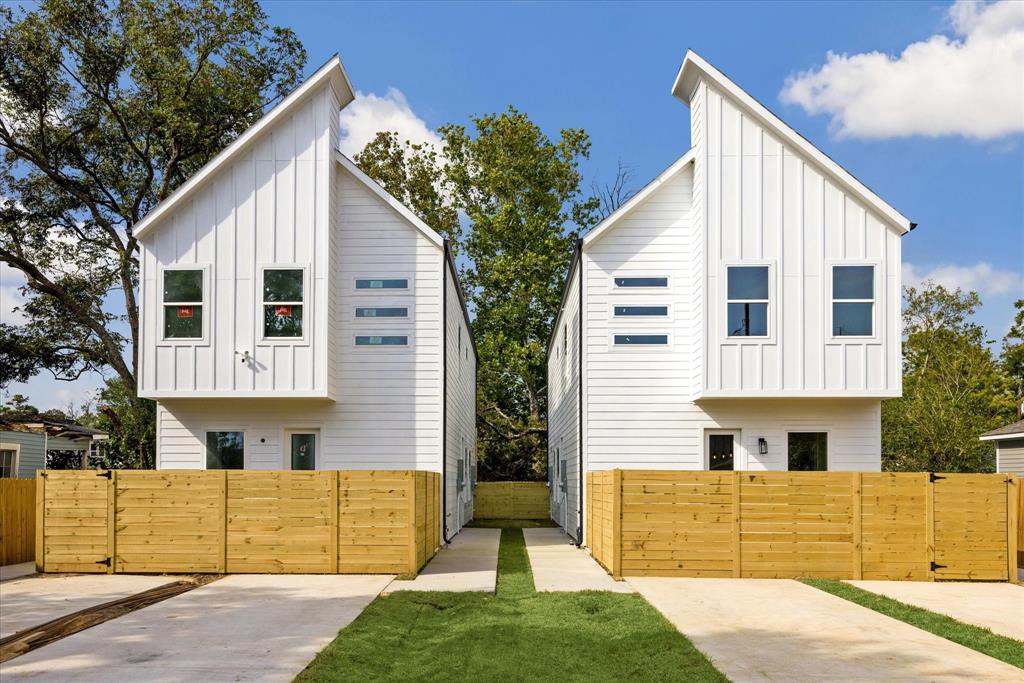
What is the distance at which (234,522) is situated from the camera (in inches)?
555

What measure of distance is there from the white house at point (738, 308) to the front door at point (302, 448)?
5.19 m

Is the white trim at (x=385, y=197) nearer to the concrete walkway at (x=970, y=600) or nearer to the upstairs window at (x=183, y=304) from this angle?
the upstairs window at (x=183, y=304)

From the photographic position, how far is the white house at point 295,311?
55.8ft

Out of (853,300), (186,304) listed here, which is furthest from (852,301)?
(186,304)

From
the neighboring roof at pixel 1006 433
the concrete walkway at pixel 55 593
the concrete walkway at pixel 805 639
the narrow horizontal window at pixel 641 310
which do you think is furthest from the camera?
the neighboring roof at pixel 1006 433

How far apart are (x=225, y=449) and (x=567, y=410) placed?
856 cm

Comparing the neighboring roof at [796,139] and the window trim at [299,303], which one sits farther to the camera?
the window trim at [299,303]

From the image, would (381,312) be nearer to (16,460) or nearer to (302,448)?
(302,448)

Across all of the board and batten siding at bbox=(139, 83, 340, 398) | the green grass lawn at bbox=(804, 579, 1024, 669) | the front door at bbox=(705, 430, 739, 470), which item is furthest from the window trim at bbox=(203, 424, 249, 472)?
the green grass lawn at bbox=(804, 579, 1024, 669)

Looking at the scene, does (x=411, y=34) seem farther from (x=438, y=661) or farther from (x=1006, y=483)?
(x=438, y=661)

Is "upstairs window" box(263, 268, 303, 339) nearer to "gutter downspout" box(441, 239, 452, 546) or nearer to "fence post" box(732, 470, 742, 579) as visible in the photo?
"gutter downspout" box(441, 239, 452, 546)

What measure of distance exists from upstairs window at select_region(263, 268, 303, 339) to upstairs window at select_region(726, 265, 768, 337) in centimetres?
779

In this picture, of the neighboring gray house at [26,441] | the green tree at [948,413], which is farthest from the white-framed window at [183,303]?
the green tree at [948,413]

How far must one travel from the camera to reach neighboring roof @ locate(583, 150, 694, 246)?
697 inches
